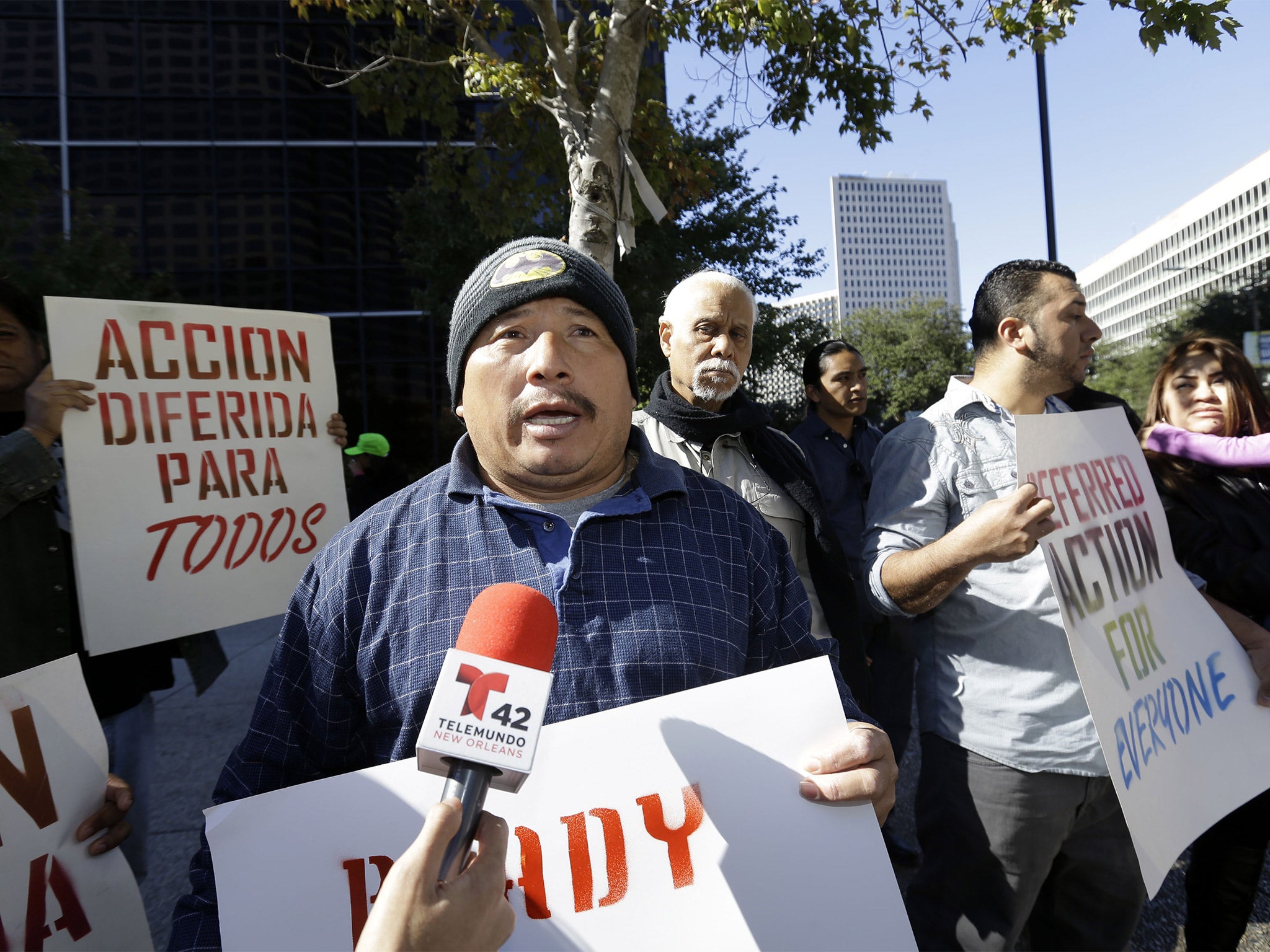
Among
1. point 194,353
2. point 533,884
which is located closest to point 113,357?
point 194,353

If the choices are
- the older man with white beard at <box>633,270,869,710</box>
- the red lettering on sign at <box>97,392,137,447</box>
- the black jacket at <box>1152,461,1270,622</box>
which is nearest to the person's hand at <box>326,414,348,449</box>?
the red lettering on sign at <box>97,392,137,447</box>

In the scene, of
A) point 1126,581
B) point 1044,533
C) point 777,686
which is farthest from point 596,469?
point 1126,581

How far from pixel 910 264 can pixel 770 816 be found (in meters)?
166

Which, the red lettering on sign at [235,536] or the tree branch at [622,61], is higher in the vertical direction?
the tree branch at [622,61]

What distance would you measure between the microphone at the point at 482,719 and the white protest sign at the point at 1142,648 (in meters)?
1.30

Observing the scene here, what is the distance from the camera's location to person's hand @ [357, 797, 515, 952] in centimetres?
80

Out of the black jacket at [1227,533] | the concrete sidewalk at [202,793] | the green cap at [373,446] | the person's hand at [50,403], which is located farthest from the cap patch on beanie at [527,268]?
the green cap at [373,446]

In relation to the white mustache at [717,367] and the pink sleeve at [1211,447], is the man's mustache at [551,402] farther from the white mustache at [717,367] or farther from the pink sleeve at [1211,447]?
the pink sleeve at [1211,447]

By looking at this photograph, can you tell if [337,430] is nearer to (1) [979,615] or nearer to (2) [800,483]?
(2) [800,483]

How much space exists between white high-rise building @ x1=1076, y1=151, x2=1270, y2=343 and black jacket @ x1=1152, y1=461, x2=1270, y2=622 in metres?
99.3

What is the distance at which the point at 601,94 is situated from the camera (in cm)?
464

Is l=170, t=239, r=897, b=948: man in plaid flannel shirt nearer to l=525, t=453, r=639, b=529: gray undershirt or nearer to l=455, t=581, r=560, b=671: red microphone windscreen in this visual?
l=525, t=453, r=639, b=529: gray undershirt

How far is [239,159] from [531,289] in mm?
19068

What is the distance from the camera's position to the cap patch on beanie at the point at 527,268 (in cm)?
143
